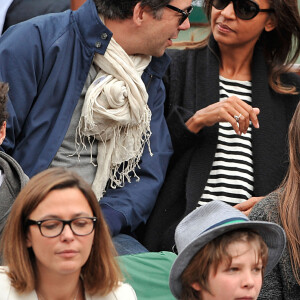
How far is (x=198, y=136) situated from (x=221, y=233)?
1.37m

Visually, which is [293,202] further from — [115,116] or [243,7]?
[243,7]

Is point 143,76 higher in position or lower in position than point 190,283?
higher

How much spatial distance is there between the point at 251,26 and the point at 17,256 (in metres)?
2.21

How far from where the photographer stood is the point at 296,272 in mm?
3447

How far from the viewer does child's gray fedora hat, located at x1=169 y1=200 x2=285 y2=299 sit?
9.73ft

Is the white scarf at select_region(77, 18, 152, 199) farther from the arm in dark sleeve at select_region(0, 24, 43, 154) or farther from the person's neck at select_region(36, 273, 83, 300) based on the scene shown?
the person's neck at select_region(36, 273, 83, 300)

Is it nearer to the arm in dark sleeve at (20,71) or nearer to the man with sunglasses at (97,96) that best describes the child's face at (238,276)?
the man with sunglasses at (97,96)

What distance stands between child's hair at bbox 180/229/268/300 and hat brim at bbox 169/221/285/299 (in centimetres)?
2

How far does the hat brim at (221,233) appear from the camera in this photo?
2959mm

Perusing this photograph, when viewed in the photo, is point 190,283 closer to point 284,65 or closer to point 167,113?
point 167,113

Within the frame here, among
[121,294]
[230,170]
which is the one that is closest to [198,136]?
[230,170]

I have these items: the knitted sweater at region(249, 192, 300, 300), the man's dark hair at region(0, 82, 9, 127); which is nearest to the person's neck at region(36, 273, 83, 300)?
the man's dark hair at region(0, 82, 9, 127)

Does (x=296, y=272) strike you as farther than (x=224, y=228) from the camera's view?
Yes

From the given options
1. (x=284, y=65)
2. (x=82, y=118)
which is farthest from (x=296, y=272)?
(x=284, y=65)
